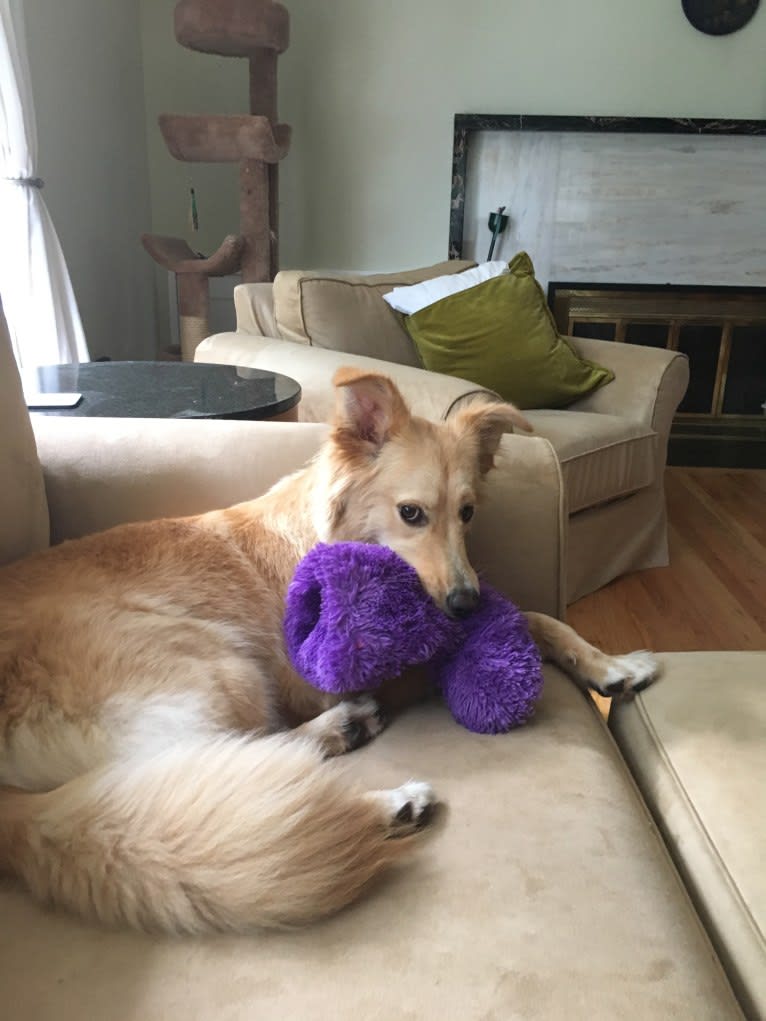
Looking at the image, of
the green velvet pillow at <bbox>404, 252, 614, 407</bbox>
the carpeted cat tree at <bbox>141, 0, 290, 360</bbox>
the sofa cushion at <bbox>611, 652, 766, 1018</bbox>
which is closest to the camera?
the sofa cushion at <bbox>611, 652, 766, 1018</bbox>

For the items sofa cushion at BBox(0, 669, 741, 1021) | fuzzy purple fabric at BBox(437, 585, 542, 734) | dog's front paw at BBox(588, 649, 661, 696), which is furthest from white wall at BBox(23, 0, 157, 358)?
sofa cushion at BBox(0, 669, 741, 1021)

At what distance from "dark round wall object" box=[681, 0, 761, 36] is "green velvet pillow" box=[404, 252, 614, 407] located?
7.21 ft

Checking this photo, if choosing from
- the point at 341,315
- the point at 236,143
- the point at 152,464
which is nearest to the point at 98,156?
the point at 236,143

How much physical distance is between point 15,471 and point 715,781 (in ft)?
3.40

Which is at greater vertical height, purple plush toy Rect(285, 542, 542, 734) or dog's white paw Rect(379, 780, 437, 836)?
purple plush toy Rect(285, 542, 542, 734)

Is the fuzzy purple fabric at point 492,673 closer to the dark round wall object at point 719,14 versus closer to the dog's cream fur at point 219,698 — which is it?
the dog's cream fur at point 219,698

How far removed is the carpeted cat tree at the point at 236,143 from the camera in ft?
10.2

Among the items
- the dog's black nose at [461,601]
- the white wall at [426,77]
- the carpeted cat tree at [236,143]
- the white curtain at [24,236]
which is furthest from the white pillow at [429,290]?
the dog's black nose at [461,601]

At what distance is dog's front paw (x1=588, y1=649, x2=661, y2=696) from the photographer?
1172 mm

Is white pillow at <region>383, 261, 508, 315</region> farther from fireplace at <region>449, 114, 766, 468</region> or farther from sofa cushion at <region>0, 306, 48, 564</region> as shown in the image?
sofa cushion at <region>0, 306, 48, 564</region>

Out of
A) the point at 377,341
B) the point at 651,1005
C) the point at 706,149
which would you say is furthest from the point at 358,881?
the point at 706,149

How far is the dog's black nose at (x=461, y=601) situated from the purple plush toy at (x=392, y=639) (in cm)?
2

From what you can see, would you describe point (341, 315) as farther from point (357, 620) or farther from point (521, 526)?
point (357, 620)

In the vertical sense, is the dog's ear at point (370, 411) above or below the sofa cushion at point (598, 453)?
above
